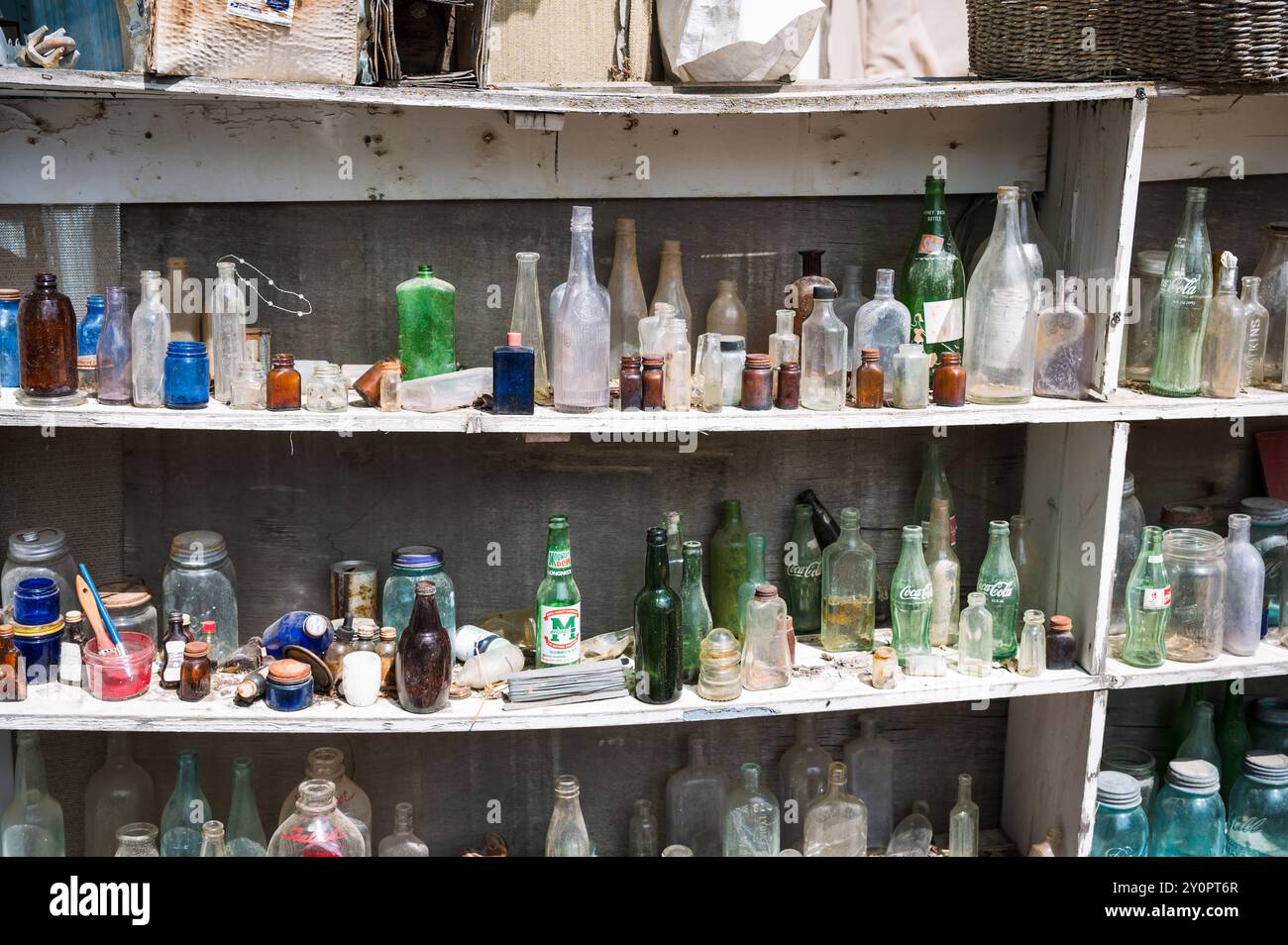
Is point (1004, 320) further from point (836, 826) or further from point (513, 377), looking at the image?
point (836, 826)

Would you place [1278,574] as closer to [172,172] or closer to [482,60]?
[482,60]

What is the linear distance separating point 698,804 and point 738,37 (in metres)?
1.50

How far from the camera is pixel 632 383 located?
2.25 m

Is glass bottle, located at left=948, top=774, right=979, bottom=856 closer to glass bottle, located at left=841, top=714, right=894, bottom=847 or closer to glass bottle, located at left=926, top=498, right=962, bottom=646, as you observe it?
glass bottle, located at left=841, top=714, right=894, bottom=847

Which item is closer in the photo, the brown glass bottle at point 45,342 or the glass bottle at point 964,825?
the brown glass bottle at point 45,342

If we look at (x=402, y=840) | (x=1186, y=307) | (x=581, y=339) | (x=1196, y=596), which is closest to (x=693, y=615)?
(x=581, y=339)

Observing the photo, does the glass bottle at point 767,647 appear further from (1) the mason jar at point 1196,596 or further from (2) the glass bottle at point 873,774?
(1) the mason jar at point 1196,596

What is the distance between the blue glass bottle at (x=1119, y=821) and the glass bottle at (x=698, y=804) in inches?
29.0

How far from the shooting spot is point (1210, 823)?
8.36ft

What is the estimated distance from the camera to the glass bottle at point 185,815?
7.99 ft

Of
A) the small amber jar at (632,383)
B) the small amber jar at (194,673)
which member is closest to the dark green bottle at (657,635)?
the small amber jar at (632,383)

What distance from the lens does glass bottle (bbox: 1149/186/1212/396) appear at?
240cm
